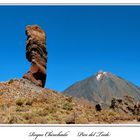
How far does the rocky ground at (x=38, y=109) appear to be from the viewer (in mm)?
32125

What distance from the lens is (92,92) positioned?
200m

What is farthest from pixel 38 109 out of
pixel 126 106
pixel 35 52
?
pixel 126 106

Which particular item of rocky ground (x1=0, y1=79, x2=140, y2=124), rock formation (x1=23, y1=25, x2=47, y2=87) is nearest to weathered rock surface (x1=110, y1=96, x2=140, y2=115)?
→ rocky ground (x1=0, y1=79, x2=140, y2=124)

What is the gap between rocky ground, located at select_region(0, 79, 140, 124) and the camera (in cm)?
3212

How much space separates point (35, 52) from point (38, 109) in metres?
19.3

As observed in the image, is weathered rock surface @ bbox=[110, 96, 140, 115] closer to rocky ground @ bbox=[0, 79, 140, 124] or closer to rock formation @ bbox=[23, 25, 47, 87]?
rocky ground @ bbox=[0, 79, 140, 124]

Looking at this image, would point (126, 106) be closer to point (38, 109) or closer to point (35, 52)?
point (35, 52)

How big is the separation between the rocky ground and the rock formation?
4.97 feet

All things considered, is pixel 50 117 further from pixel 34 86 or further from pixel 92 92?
pixel 92 92

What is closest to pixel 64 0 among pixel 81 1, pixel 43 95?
pixel 81 1

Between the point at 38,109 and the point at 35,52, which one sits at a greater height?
the point at 35,52

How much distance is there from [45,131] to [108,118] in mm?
21886

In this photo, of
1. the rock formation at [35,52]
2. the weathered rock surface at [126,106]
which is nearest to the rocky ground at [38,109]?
the rock formation at [35,52]

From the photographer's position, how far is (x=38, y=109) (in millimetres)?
38125
